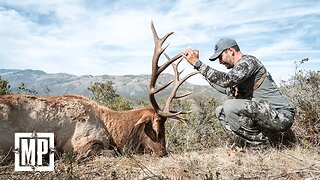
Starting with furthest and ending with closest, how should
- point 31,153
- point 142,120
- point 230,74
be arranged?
point 142,120
point 230,74
point 31,153

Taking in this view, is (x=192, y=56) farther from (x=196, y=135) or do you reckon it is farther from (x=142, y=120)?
(x=196, y=135)

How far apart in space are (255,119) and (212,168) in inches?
50.0

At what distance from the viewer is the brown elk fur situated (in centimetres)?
605

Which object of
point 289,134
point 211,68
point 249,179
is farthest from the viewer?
point 289,134

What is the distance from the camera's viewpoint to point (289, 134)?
6301 mm

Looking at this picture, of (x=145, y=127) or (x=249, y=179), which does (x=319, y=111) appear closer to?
(x=145, y=127)

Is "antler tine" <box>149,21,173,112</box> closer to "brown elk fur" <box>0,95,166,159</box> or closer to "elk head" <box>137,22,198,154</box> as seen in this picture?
"elk head" <box>137,22,198,154</box>

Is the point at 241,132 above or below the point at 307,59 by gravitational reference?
below

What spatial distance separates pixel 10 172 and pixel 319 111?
4871 mm

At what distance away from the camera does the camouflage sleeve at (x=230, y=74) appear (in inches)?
209

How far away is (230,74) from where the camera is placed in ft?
17.6

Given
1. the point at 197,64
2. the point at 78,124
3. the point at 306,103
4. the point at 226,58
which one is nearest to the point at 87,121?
the point at 78,124

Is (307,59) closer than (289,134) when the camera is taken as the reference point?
No

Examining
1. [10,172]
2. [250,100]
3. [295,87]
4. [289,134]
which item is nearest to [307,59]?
[295,87]
